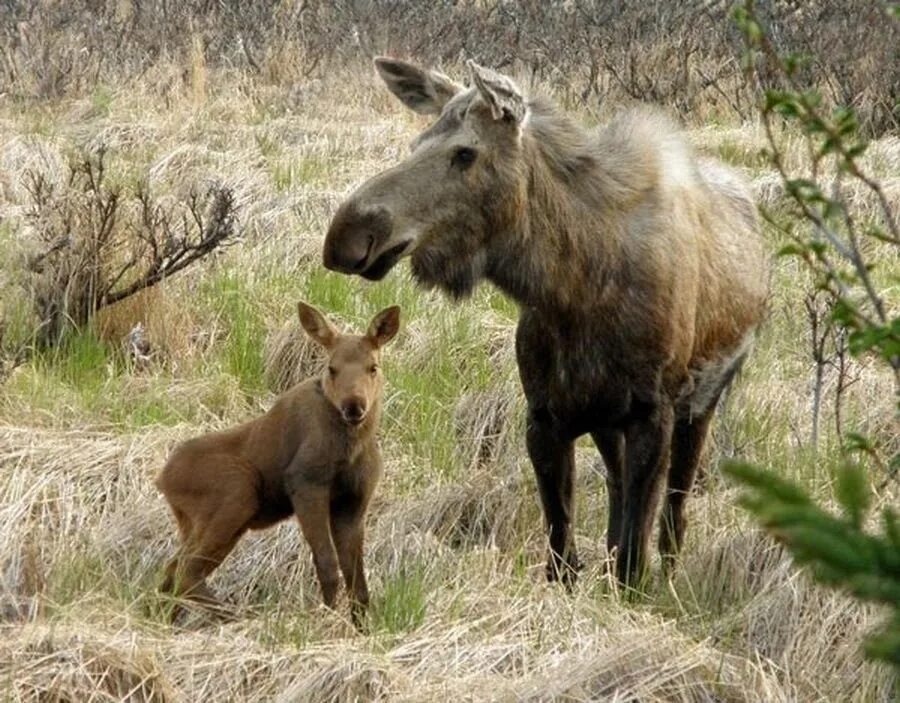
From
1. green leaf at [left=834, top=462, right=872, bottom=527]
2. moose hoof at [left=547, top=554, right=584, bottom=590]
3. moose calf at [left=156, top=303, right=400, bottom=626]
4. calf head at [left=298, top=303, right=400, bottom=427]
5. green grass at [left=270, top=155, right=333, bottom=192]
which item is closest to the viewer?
green leaf at [left=834, top=462, right=872, bottom=527]

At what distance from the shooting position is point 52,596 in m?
5.88

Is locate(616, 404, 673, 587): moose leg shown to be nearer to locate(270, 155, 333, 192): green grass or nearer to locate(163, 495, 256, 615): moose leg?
locate(163, 495, 256, 615): moose leg

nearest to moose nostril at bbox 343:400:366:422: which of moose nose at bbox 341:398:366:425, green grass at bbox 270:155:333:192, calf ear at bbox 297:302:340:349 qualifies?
moose nose at bbox 341:398:366:425

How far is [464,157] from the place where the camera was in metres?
6.14

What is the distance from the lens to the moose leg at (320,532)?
6.15m

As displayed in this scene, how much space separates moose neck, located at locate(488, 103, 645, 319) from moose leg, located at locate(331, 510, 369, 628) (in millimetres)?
958

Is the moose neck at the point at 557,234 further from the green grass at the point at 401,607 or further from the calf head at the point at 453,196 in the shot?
the green grass at the point at 401,607

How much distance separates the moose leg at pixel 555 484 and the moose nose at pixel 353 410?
81cm

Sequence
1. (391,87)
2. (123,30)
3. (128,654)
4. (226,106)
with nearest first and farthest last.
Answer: (128,654) → (391,87) → (226,106) → (123,30)

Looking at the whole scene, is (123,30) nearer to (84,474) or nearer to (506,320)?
(506,320)

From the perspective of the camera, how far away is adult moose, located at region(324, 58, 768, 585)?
6.10 meters

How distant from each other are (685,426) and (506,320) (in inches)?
72.7

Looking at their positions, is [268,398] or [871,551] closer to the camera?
[871,551]

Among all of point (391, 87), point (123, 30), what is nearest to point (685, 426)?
point (391, 87)
